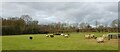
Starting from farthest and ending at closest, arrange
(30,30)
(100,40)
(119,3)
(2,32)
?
(30,30) → (2,32) → (119,3) → (100,40)

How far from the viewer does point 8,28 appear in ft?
150

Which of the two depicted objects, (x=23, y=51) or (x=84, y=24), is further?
(x=84, y=24)

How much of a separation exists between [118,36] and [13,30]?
30.0m

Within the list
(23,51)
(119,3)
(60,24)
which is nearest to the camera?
(23,51)

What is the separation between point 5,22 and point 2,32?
7641 millimetres

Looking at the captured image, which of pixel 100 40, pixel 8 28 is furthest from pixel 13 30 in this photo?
pixel 100 40

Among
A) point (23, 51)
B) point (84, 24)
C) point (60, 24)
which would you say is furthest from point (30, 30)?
point (23, 51)

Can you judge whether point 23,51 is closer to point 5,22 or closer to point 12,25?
point 12,25

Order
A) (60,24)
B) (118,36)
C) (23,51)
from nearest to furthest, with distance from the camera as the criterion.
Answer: (23,51) < (118,36) < (60,24)

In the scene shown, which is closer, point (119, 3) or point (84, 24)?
point (119, 3)

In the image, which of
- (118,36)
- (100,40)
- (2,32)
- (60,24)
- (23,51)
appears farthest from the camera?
(60,24)

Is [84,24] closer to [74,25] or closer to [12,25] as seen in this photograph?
[74,25]

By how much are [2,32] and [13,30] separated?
3592mm

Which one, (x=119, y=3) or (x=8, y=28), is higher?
(x=119, y=3)
